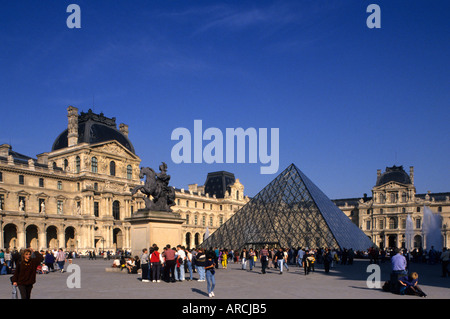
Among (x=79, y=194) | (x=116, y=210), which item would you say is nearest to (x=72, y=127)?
(x=79, y=194)

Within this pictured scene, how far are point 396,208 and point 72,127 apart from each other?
5781 centimetres

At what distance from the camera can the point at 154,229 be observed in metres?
15.9

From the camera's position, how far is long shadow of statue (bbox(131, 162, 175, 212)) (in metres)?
16.3

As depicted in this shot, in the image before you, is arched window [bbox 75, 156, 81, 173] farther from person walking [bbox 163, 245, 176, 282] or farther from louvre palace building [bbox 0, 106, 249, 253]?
person walking [bbox 163, 245, 176, 282]

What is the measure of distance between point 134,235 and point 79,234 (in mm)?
39418

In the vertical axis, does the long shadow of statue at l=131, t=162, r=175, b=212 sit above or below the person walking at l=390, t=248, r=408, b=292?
above

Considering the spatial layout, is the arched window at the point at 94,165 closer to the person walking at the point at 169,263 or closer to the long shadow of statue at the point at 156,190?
the long shadow of statue at the point at 156,190

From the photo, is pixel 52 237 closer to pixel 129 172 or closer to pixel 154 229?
pixel 129 172

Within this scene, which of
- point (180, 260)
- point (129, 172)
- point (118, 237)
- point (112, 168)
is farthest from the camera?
point (129, 172)

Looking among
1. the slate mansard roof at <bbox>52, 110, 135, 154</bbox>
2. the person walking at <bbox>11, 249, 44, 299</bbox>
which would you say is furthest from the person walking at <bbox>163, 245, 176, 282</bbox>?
the slate mansard roof at <bbox>52, 110, 135, 154</bbox>

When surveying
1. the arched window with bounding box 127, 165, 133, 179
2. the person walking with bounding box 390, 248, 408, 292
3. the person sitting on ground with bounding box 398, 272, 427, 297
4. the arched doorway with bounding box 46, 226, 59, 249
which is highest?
the arched window with bounding box 127, 165, 133, 179

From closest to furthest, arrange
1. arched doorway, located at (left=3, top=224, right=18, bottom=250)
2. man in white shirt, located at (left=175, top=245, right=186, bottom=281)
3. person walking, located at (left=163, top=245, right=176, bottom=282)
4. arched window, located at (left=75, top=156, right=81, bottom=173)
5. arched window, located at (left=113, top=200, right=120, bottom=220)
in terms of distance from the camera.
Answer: person walking, located at (left=163, top=245, right=176, bottom=282)
man in white shirt, located at (left=175, top=245, right=186, bottom=281)
arched doorway, located at (left=3, top=224, right=18, bottom=250)
arched window, located at (left=75, top=156, right=81, bottom=173)
arched window, located at (left=113, top=200, right=120, bottom=220)

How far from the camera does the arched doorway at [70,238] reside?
175 ft
